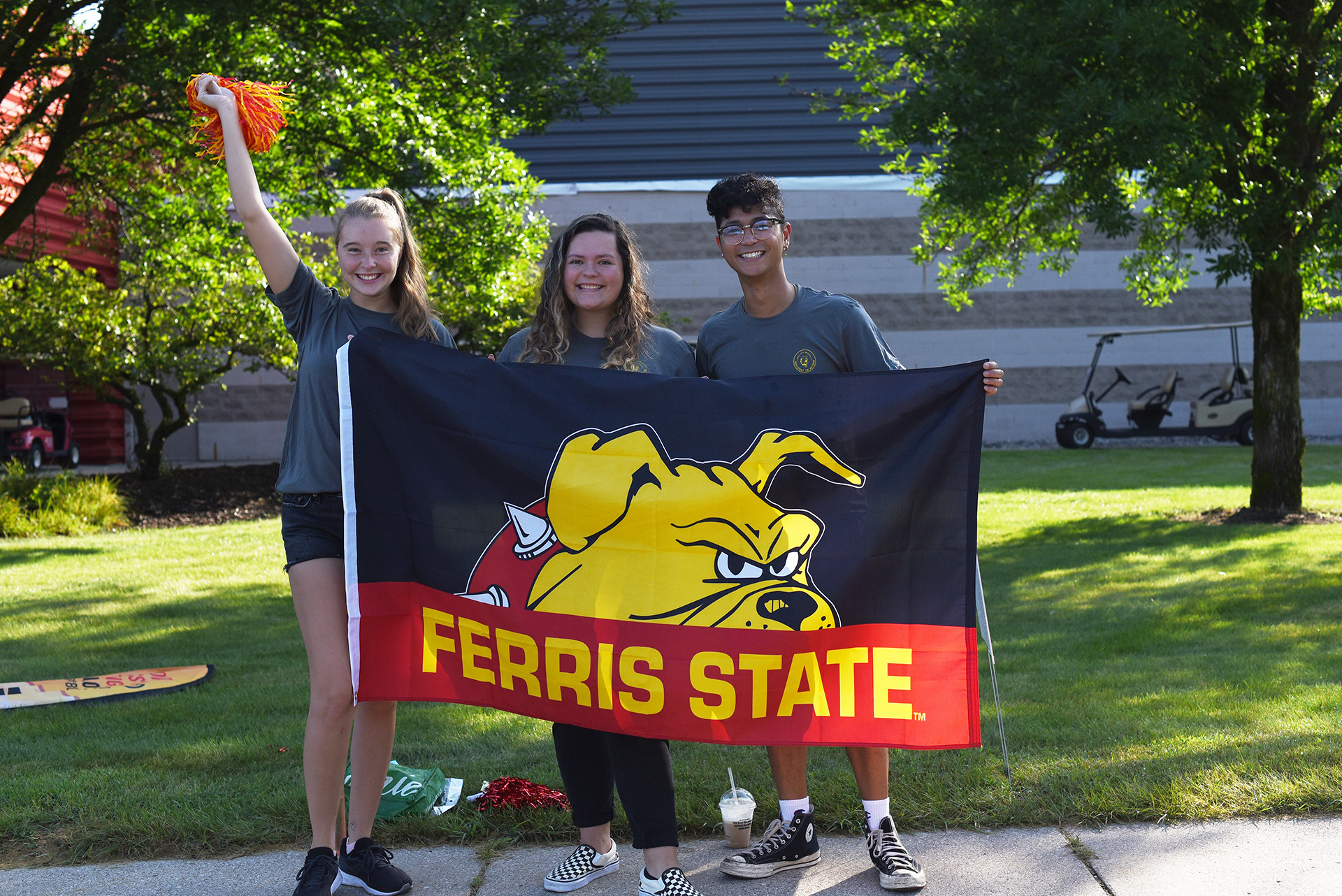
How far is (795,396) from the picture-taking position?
3301 mm

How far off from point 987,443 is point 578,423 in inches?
841

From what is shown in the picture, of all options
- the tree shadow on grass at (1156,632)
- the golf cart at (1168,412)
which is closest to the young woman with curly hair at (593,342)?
the tree shadow on grass at (1156,632)

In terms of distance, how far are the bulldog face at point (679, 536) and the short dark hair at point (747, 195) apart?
74cm

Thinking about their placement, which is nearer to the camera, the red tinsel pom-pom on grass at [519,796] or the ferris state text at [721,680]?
the ferris state text at [721,680]

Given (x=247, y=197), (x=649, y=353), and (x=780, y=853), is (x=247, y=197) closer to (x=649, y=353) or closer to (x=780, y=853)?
(x=649, y=353)

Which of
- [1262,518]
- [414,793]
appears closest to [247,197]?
[414,793]

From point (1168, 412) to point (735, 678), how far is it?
20.7 metres

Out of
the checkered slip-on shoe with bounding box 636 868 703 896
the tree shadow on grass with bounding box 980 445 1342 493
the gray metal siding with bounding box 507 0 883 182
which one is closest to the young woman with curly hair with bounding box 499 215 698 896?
the checkered slip-on shoe with bounding box 636 868 703 896

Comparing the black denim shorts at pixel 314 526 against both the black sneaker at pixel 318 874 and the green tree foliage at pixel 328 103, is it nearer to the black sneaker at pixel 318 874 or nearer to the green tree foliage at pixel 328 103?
the black sneaker at pixel 318 874

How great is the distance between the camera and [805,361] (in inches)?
135

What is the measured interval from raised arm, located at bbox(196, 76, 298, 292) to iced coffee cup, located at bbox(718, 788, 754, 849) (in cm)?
221

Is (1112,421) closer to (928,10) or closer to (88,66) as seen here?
(928,10)

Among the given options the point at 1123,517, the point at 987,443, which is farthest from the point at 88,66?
the point at 987,443

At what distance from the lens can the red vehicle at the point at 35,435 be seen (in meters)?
20.5
